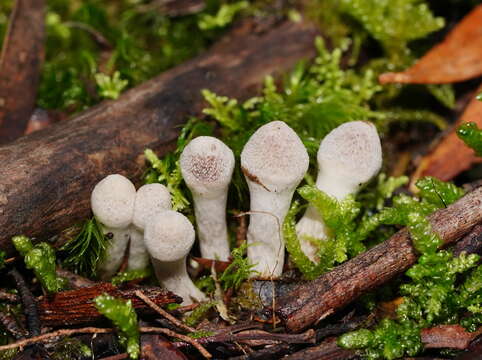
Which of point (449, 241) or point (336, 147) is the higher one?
point (336, 147)

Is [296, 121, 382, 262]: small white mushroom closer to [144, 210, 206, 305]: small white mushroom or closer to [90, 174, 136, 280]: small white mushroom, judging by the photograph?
[144, 210, 206, 305]: small white mushroom

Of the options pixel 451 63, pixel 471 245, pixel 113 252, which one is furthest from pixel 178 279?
pixel 451 63

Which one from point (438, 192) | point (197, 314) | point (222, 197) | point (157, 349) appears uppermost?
point (222, 197)

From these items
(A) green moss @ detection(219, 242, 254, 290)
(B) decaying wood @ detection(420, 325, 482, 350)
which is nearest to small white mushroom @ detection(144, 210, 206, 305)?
(A) green moss @ detection(219, 242, 254, 290)

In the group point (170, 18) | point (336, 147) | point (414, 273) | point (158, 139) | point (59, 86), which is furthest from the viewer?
point (170, 18)

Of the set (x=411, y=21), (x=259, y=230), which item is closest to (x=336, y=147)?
(x=259, y=230)

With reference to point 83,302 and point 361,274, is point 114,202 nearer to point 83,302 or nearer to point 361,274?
point 83,302

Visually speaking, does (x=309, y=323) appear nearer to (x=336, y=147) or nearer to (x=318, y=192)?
(x=318, y=192)
